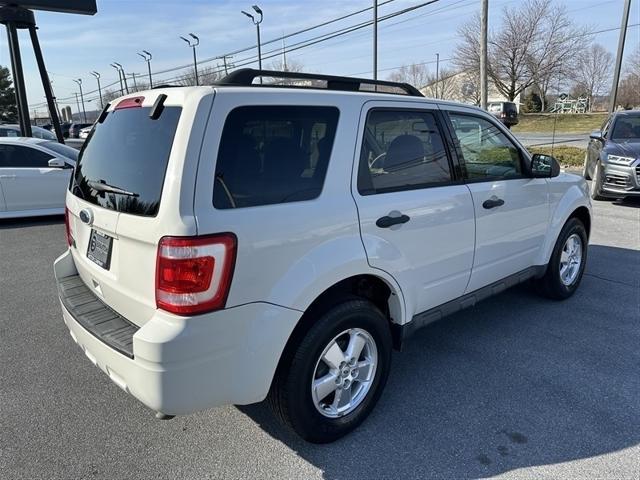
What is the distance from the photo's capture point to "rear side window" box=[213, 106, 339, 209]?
2.14m

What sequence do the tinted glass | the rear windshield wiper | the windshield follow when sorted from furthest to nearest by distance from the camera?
the windshield
the tinted glass
the rear windshield wiper

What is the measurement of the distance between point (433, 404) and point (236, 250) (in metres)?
1.73

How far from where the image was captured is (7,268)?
592 cm

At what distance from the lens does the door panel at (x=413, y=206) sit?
2.67 m

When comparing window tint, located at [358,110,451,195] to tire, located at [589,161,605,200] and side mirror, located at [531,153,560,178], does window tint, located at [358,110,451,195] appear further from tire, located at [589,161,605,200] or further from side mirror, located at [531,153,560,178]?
tire, located at [589,161,605,200]

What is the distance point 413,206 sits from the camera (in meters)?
2.86

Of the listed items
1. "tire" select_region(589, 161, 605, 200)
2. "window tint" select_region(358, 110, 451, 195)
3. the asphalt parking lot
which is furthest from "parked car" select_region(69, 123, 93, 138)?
"window tint" select_region(358, 110, 451, 195)

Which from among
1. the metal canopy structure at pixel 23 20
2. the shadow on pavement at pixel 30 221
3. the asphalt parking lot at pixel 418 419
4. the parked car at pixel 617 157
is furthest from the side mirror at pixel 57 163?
the parked car at pixel 617 157

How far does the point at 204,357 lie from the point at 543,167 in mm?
3149

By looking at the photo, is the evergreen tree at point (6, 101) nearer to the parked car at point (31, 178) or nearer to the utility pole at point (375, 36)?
the utility pole at point (375, 36)

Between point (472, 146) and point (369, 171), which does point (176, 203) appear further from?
point (472, 146)

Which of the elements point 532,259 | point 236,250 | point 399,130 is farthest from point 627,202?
point 236,250

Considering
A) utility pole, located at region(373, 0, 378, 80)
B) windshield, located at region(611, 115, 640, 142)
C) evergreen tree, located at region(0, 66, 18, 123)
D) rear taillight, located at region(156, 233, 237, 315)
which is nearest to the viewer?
rear taillight, located at region(156, 233, 237, 315)

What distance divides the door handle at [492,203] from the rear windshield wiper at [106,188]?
2356 millimetres
